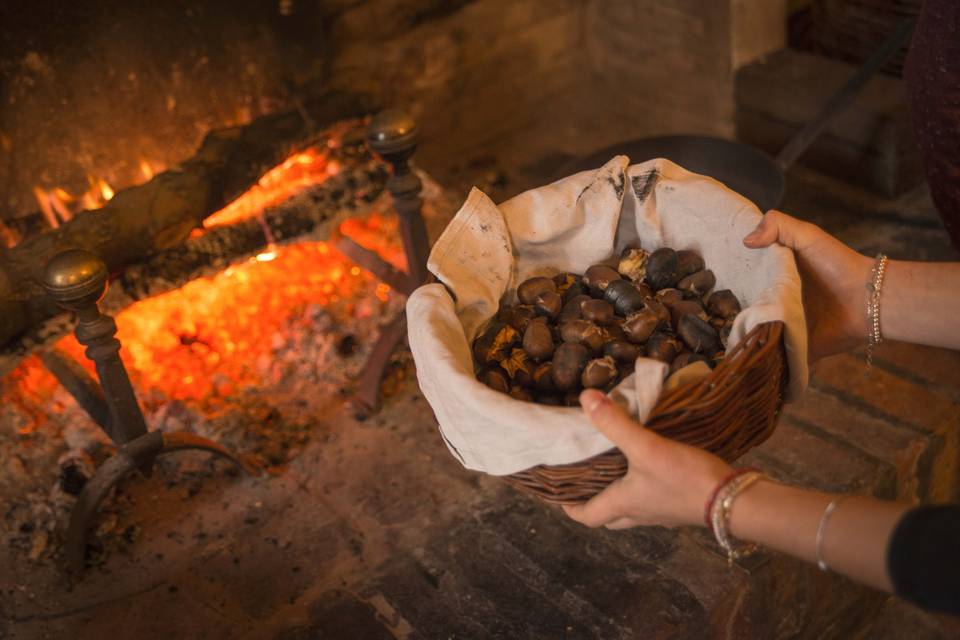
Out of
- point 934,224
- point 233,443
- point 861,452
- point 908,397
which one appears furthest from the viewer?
point 934,224

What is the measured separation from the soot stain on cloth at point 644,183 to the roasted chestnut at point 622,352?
27 centimetres

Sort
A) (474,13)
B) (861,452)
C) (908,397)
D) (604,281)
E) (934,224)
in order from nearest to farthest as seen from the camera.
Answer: (604,281) < (861,452) < (908,397) < (934,224) < (474,13)

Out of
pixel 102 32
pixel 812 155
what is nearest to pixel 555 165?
pixel 812 155

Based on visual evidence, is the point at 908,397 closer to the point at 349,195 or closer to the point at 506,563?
the point at 506,563

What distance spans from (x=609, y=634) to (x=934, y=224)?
1.50 meters

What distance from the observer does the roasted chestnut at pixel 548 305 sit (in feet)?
4.42

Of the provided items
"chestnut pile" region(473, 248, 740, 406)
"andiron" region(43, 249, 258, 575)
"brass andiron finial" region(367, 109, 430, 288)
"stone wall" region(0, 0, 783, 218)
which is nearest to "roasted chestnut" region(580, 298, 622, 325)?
"chestnut pile" region(473, 248, 740, 406)

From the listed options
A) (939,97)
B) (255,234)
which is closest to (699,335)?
(939,97)

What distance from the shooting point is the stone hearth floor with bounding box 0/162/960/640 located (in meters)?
1.52

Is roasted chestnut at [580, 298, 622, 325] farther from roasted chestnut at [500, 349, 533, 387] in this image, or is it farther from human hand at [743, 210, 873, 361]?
human hand at [743, 210, 873, 361]

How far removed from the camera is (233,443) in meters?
1.99

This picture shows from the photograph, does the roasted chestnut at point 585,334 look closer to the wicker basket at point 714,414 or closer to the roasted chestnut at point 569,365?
the roasted chestnut at point 569,365

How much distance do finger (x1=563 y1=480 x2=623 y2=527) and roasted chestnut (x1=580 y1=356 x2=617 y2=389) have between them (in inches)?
5.6

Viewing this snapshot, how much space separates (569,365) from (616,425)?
19 centimetres
